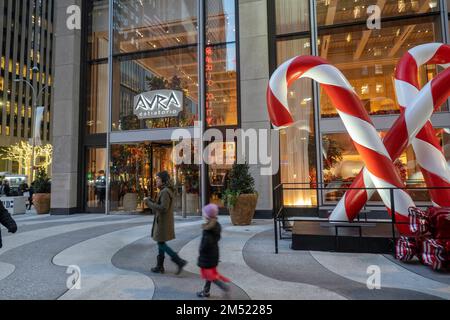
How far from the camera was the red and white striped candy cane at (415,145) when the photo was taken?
680 centimetres

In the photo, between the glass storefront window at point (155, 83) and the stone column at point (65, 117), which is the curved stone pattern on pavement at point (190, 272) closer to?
the stone column at point (65, 117)

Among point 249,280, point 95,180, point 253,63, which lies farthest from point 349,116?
point 95,180

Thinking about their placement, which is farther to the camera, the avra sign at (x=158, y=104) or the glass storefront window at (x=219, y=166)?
the avra sign at (x=158, y=104)

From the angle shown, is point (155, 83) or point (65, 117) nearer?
point (155, 83)

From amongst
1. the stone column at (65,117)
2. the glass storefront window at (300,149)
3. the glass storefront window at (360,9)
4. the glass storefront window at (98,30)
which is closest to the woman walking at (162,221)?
the glass storefront window at (300,149)

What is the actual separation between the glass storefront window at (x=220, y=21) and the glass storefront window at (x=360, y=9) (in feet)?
11.2

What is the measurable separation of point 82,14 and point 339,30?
459 inches

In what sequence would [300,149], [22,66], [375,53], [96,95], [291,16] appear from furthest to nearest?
[22,66], [96,95], [291,16], [300,149], [375,53]

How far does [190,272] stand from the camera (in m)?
5.47

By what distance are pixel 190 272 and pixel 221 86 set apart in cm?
935

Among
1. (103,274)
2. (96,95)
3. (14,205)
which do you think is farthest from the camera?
(96,95)

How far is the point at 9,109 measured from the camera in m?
62.4

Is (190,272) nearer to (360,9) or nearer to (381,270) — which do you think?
(381,270)
